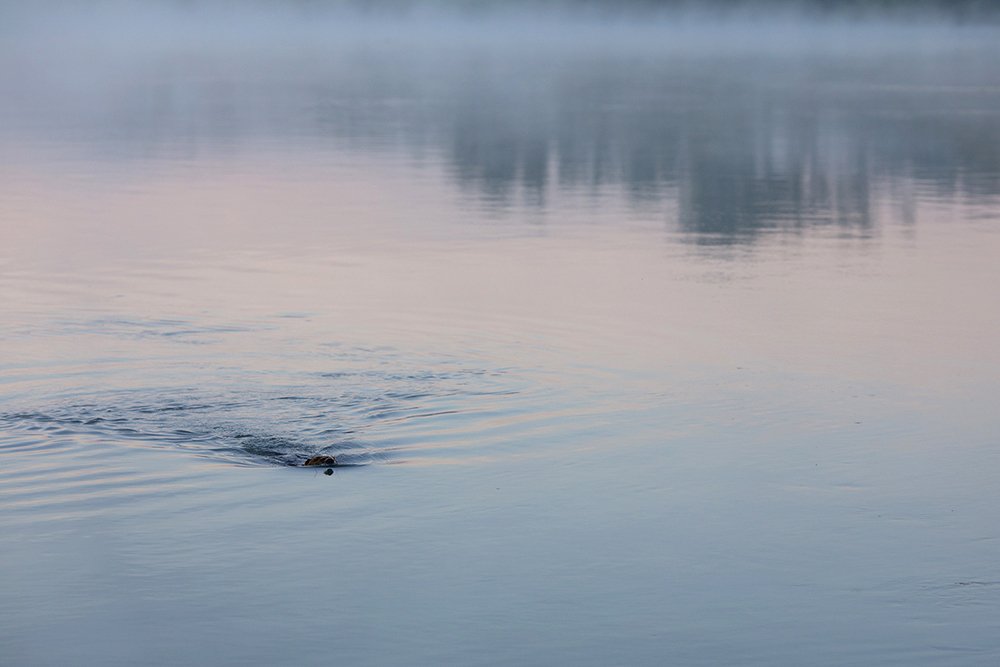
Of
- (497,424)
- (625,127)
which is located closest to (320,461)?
(497,424)

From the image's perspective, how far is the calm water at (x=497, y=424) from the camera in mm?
8633

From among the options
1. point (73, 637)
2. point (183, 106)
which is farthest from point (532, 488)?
point (183, 106)

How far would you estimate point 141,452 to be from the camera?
1149cm

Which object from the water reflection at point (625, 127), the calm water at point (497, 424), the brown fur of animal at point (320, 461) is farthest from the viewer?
the water reflection at point (625, 127)

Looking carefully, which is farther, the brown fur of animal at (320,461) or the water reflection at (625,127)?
the water reflection at (625,127)

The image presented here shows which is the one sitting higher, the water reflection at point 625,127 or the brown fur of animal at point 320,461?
the water reflection at point 625,127

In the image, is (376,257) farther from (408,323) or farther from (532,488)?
(532,488)

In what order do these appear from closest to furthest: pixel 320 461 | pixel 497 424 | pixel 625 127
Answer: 1. pixel 320 461
2. pixel 497 424
3. pixel 625 127

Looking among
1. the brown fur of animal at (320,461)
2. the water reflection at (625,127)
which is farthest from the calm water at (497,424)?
the water reflection at (625,127)

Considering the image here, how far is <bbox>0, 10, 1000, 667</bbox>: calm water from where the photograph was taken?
8.63m

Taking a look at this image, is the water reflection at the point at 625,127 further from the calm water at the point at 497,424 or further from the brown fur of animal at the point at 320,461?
the brown fur of animal at the point at 320,461

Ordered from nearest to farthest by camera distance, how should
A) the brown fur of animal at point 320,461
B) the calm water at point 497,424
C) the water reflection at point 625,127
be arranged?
the calm water at point 497,424 → the brown fur of animal at point 320,461 → the water reflection at point 625,127

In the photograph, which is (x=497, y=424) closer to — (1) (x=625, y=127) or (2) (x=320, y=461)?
(2) (x=320, y=461)

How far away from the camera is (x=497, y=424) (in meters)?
12.4
